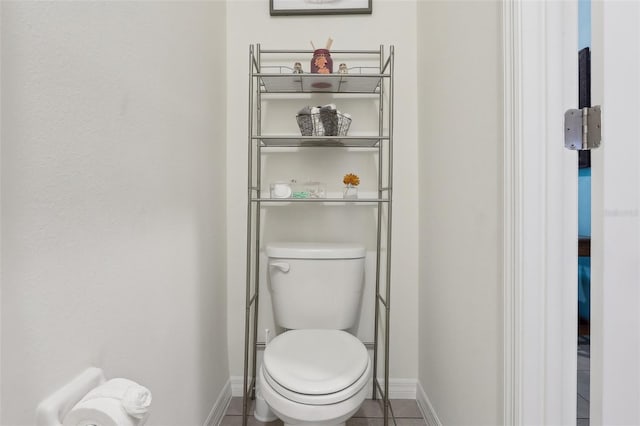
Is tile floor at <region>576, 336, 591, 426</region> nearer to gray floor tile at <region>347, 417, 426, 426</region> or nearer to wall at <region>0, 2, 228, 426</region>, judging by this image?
gray floor tile at <region>347, 417, 426, 426</region>

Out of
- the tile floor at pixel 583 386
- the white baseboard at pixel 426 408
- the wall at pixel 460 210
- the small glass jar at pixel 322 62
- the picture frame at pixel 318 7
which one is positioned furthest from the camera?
the picture frame at pixel 318 7

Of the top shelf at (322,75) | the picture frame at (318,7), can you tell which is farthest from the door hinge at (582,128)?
the picture frame at (318,7)

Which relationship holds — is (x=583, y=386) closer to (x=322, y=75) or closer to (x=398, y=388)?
(x=398, y=388)

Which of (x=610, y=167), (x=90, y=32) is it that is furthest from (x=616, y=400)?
(x=90, y=32)

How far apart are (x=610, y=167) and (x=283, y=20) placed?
1.47 meters

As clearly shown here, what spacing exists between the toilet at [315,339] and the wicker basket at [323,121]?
0.47 m

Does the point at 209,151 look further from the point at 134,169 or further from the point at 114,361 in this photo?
the point at 114,361

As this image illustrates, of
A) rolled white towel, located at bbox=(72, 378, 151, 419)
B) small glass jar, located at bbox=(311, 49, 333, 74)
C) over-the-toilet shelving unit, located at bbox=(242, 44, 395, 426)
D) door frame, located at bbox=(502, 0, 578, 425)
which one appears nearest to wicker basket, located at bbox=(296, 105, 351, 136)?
over-the-toilet shelving unit, located at bbox=(242, 44, 395, 426)

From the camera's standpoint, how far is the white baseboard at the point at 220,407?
1397 millimetres

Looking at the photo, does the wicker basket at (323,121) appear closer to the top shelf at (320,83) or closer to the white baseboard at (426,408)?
the top shelf at (320,83)

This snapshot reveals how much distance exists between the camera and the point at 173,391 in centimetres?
105

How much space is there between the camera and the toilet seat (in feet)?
3.47

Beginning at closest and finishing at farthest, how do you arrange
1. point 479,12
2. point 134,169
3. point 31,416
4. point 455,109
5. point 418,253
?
point 31,416 < point 134,169 < point 479,12 < point 455,109 < point 418,253

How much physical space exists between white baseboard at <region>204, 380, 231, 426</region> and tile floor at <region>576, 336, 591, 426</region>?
4.30ft
